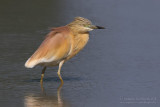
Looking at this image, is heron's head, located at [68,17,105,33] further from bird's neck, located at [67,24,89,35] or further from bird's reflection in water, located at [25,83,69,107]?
bird's reflection in water, located at [25,83,69,107]

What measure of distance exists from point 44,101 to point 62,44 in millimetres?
1613

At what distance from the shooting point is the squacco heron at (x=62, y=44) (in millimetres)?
9445

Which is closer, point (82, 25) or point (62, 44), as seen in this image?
point (62, 44)

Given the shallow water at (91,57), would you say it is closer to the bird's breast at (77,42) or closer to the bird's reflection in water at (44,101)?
the bird's reflection in water at (44,101)

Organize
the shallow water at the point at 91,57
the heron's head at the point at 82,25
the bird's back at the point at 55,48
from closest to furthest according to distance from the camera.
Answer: the shallow water at the point at 91,57
the bird's back at the point at 55,48
the heron's head at the point at 82,25

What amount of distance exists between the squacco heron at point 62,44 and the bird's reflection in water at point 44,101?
0.89 m

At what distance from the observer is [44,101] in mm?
8250

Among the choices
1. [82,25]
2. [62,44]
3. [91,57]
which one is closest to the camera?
[62,44]

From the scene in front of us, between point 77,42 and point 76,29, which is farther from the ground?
point 76,29

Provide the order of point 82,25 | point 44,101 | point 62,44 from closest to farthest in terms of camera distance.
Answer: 1. point 44,101
2. point 62,44
3. point 82,25

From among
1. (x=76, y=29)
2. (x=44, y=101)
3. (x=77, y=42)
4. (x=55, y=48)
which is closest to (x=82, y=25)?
(x=76, y=29)

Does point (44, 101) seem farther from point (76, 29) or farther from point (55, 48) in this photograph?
point (76, 29)

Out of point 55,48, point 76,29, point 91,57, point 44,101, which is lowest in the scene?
point 91,57

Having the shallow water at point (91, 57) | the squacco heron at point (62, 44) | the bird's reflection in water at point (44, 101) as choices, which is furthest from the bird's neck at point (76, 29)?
the bird's reflection in water at point (44, 101)
